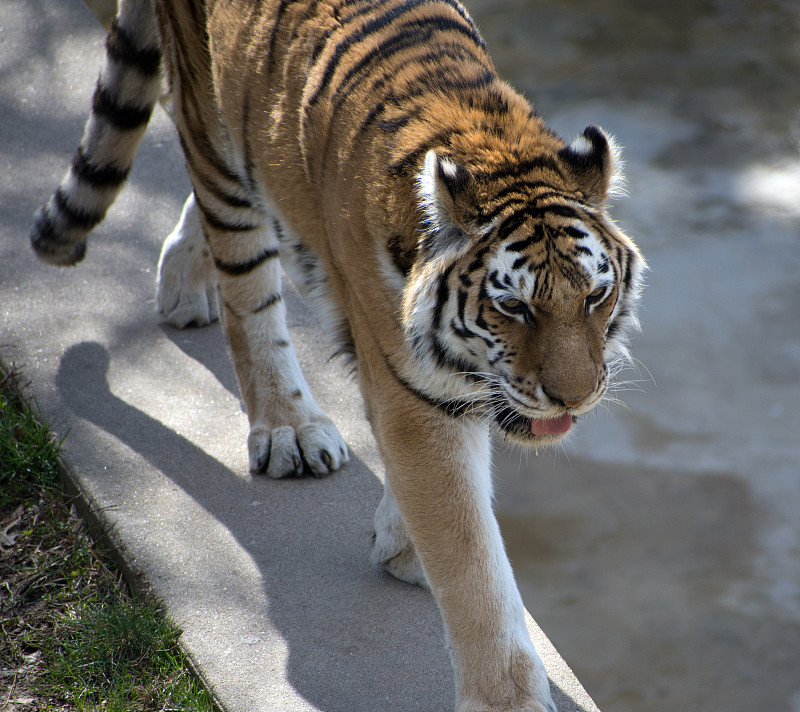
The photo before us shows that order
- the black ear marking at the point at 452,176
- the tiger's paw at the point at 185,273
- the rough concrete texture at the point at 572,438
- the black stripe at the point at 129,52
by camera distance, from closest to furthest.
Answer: the black ear marking at the point at 452,176 < the rough concrete texture at the point at 572,438 < the black stripe at the point at 129,52 < the tiger's paw at the point at 185,273

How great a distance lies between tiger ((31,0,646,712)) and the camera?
2053mm

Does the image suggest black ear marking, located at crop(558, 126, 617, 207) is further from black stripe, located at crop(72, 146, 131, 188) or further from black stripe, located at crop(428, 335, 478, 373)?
black stripe, located at crop(72, 146, 131, 188)

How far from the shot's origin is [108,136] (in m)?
3.42

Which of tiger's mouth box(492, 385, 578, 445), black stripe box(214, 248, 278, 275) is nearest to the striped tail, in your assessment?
black stripe box(214, 248, 278, 275)

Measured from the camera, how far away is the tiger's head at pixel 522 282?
201 cm

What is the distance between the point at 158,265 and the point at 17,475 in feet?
3.64

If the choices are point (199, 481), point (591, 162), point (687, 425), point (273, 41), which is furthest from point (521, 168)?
point (687, 425)

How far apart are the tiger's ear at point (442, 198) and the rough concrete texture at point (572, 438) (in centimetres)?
115

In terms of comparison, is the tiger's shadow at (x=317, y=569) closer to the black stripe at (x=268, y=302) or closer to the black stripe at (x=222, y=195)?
the black stripe at (x=268, y=302)

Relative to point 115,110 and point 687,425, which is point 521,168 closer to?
point 115,110

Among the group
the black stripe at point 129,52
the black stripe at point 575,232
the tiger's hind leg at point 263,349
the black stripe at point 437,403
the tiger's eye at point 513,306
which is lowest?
the tiger's hind leg at point 263,349

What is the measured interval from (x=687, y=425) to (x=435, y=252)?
159 inches

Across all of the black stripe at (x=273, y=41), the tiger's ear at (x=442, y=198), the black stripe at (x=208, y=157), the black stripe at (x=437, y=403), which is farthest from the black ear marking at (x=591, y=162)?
the black stripe at (x=208, y=157)

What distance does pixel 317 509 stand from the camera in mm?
3029
